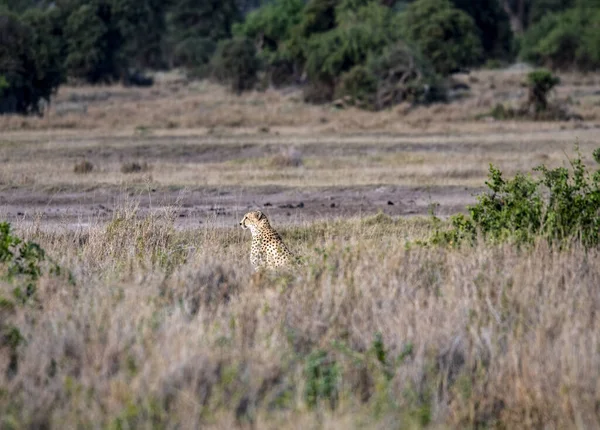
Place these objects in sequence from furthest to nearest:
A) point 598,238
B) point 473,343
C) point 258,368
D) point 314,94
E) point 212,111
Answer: point 314,94, point 212,111, point 598,238, point 473,343, point 258,368

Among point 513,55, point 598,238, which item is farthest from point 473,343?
point 513,55

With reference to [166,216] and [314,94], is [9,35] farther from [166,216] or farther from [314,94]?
[166,216]

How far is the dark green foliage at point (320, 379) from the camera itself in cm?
664

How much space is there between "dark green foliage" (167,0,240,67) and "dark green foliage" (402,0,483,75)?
1021 inches

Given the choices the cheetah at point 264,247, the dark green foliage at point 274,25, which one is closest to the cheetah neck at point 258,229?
the cheetah at point 264,247

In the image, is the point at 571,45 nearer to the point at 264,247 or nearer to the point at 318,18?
the point at 318,18

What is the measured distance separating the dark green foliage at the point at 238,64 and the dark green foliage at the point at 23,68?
14.5 meters

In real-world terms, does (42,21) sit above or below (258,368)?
above

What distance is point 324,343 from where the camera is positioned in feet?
24.4

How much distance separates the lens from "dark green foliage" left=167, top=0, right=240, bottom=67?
78.8 metres

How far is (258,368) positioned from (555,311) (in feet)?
7.97

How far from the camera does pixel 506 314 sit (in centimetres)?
791

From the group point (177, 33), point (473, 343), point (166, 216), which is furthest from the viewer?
point (177, 33)

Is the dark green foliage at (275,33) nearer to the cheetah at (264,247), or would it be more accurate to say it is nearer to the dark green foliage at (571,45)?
the dark green foliage at (571,45)
